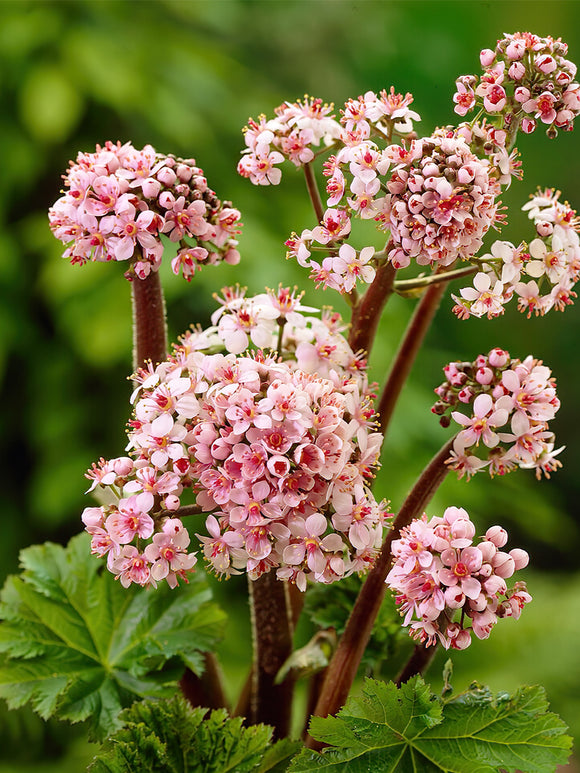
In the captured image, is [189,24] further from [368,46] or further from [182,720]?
[182,720]

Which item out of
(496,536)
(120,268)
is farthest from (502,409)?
(120,268)

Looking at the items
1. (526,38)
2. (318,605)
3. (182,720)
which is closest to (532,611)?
(318,605)

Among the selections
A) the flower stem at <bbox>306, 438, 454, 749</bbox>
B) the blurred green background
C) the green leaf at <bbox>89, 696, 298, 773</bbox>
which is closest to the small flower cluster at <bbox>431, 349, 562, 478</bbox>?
the flower stem at <bbox>306, 438, 454, 749</bbox>

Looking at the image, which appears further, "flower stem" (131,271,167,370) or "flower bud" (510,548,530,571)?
"flower stem" (131,271,167,370)

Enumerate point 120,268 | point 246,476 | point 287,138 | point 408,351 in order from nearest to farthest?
point 246,476 < point 287,138 < point 408,351 < point 120,268

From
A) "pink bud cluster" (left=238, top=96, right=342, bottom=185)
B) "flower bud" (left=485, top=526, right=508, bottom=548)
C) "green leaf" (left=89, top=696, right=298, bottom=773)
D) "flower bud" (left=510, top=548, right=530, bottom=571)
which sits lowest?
"green leaf" (left=89, top=696, right=298, bottom=773)

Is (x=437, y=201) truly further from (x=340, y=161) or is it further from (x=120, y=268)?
(x=120, y=268)

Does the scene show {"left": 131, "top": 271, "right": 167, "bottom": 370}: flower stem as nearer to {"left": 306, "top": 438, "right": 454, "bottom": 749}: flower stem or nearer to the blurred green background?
{"left": 306, "top": 438, "right": 454, "bottom": 749}: flower stem
